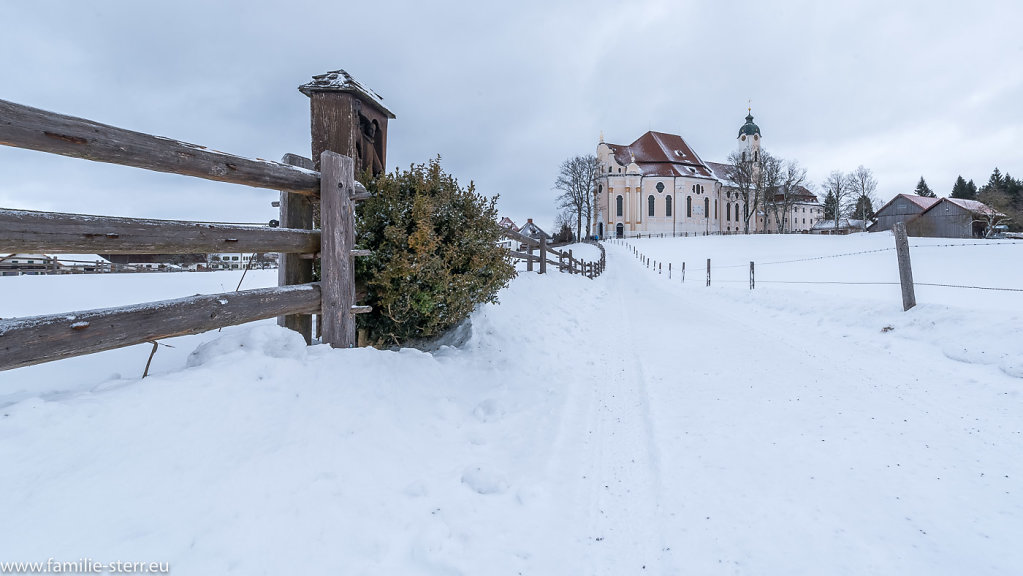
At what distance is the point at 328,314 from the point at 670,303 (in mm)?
9958

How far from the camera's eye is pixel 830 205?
78.4m

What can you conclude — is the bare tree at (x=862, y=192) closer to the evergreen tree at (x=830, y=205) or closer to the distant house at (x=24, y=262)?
the evergreen tree at (x=830, y=205)

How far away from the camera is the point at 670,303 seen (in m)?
12.0

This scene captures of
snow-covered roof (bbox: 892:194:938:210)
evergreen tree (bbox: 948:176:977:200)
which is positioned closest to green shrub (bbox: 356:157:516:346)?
snow-covered roof (bbox: 892:194:938:210)

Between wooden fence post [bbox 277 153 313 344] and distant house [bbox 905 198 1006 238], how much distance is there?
5860 centimetres

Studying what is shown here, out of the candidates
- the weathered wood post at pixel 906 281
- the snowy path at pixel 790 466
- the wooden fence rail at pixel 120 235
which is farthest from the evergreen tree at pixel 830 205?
the wooden fence rail at pixel 120 235

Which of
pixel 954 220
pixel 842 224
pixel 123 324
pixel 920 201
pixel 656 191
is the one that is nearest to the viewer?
pixel 123 324

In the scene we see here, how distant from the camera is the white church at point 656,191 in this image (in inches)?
2472

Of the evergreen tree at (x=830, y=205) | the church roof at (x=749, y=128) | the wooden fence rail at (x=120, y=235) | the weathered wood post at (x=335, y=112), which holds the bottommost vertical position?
the wooden fence rail at (x=120, y=235)

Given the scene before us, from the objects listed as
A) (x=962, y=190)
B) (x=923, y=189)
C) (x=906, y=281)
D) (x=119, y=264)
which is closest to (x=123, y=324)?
(x=119, y=264)

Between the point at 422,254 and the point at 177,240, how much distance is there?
1923 mm

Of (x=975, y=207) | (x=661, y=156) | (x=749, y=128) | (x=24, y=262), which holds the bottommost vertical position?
(x=24, y=262)

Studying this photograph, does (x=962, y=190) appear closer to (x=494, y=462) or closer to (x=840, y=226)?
(x=840, y=226)

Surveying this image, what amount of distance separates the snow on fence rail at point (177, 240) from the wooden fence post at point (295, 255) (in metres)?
0.01
